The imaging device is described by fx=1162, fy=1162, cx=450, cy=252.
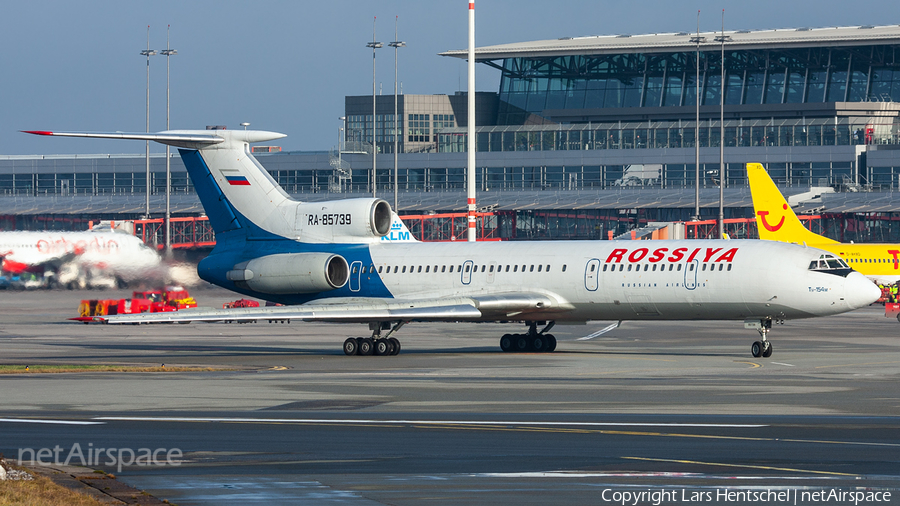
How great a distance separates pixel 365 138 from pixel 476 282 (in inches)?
3765

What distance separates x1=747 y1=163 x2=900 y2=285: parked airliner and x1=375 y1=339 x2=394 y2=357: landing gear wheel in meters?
38.2

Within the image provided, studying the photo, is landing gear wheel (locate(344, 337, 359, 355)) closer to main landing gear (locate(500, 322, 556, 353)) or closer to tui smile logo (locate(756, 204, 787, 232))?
main landing gear (locate(500, 322, 556, 353))

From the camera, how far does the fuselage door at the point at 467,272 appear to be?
132 ft

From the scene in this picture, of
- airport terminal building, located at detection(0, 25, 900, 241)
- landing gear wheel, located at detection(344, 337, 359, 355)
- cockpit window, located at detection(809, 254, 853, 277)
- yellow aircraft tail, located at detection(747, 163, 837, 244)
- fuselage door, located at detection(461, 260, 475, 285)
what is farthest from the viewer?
airport terminal building, located at detection(0, 25, 900, 241)

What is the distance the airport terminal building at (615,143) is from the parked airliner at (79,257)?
3368 centimetres

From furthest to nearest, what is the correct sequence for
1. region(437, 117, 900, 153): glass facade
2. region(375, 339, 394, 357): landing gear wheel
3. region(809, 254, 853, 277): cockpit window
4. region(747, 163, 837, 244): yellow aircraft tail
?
region(437, 117, 900, 153): glass facade → region(747, 163, 837, 244): yellow aircraft tail → region(375, 339, 394, 357): landing gear wheel → region(809, 254, 853, 277): cockpit window

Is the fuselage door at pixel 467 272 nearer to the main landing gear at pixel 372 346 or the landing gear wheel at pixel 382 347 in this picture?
the main landing gear at pixel 372 346

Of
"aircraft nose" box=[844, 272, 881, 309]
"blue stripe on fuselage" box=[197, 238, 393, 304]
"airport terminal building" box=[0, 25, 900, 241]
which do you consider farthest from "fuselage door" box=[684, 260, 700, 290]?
"airport terminal building" box=[0, 25, 900, 241]

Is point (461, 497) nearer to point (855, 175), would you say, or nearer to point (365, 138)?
point (855, 175)

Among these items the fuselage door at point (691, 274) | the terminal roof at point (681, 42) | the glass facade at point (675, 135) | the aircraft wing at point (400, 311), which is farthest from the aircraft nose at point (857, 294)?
the glass facade at point (675, 135)

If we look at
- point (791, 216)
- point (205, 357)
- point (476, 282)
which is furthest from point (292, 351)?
point (791, 216)

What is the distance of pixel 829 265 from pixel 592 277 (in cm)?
739

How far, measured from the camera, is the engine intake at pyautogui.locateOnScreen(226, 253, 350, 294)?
132 feet

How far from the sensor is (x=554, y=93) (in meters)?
→ 127
